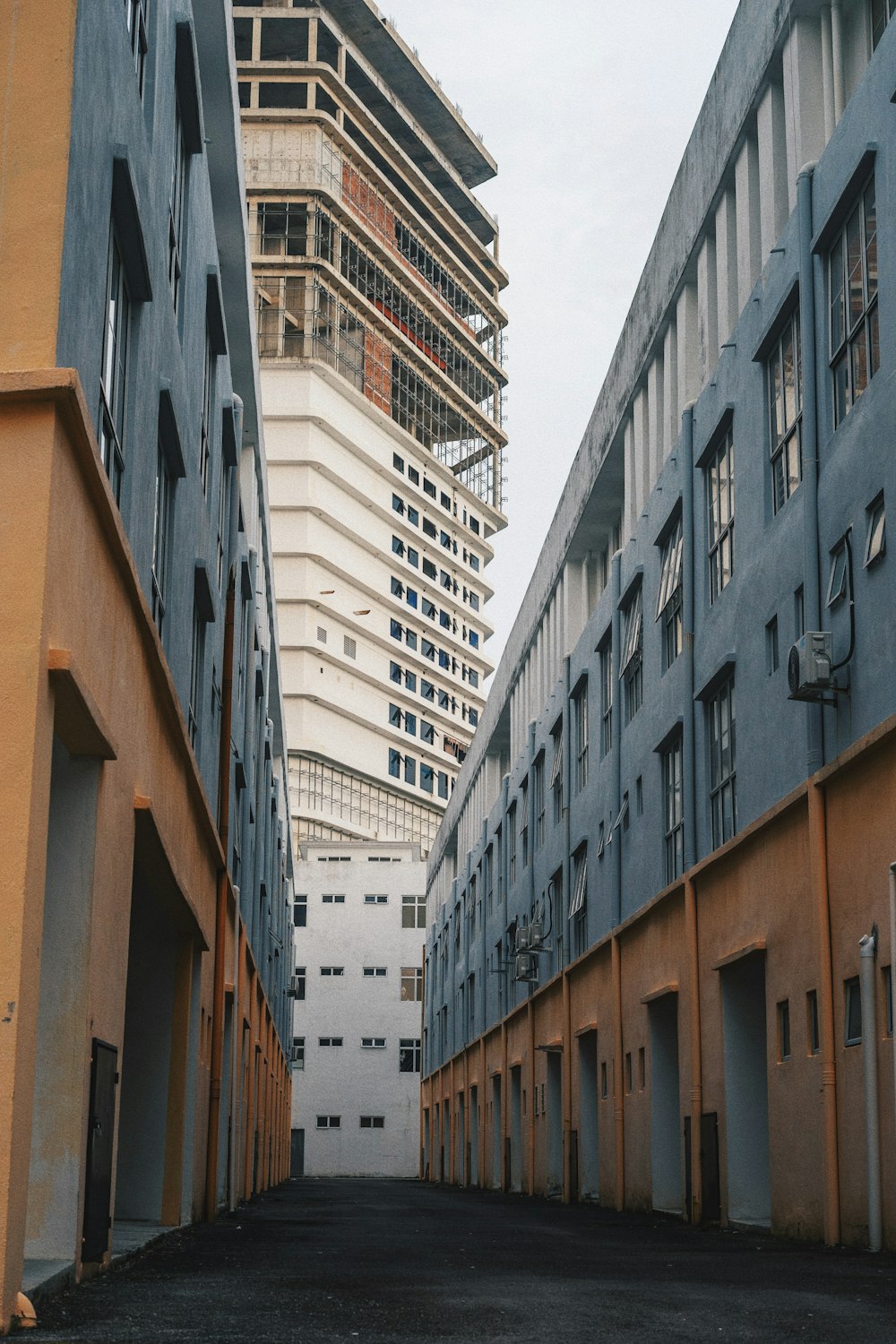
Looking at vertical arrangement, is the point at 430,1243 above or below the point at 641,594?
below

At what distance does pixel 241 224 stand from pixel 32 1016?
17.7 meters

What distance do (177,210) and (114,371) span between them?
163 inches

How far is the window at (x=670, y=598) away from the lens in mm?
23594

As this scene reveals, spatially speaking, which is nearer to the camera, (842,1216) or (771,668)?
(842,1216)

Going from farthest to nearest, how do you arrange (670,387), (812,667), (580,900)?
1. (580,900)
2. (670,387)
3. (812,667)

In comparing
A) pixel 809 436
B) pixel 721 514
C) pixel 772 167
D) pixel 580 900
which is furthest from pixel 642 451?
pixel 809 436

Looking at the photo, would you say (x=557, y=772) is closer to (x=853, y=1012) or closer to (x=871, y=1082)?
(x=853, y=1012)

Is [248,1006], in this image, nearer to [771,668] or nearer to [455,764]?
[771,668]

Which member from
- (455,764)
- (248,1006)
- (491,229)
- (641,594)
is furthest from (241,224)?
(491,229)

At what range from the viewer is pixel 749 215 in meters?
20.1

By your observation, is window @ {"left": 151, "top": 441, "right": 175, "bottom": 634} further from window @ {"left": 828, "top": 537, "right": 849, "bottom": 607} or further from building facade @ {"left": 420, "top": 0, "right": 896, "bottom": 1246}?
window @ {"left": 828, "top": 537, "right": 849, "bottom": 607}

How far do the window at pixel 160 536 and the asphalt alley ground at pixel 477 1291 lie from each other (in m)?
5.64

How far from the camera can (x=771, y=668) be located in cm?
1839

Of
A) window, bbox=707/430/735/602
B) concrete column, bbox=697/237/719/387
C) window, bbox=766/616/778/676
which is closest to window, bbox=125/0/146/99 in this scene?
window, bbox=766/616/778/676
